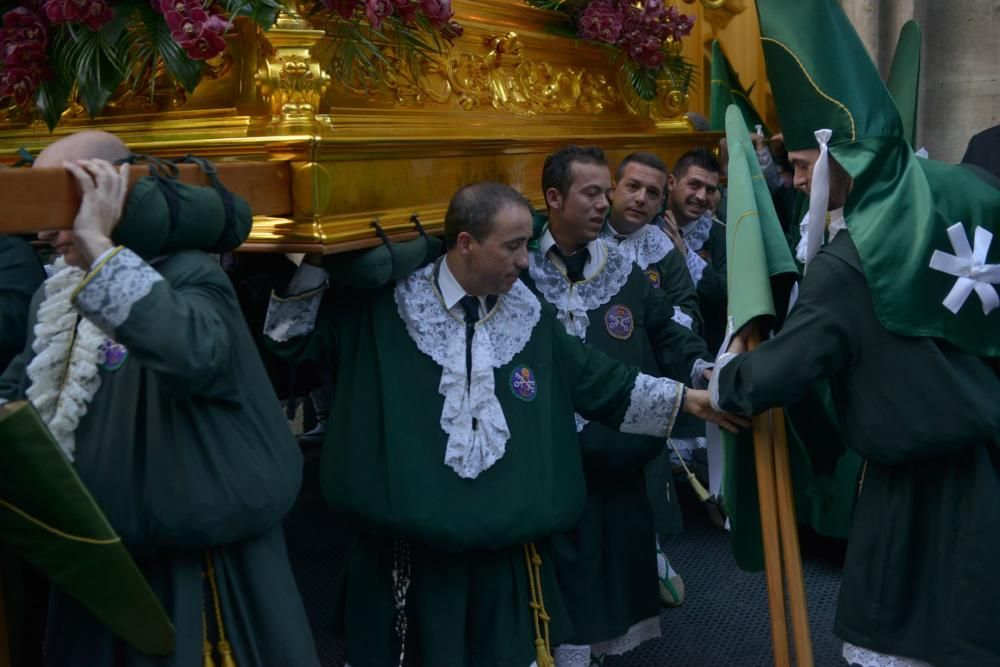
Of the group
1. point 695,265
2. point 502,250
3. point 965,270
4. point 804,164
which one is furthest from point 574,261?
point 695,265

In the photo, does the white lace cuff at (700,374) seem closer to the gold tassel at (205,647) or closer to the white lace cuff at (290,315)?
the white lace cuff at (290,315)

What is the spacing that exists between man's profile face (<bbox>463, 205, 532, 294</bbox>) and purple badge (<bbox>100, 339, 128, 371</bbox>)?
0.91m

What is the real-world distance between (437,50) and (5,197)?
60.3 inches

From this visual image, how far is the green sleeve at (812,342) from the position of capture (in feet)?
7.58

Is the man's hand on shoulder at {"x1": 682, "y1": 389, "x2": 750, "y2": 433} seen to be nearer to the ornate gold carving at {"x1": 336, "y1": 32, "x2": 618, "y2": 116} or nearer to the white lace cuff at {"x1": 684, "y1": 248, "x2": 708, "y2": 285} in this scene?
the ornate gold carving at {"x1": 336, "y1": 32, "x2": 618, "y2": 116}

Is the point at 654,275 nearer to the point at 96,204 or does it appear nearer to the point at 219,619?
the point at 219,619

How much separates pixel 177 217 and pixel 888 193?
1.52 metres

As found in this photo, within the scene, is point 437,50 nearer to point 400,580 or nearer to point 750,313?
point 750,313

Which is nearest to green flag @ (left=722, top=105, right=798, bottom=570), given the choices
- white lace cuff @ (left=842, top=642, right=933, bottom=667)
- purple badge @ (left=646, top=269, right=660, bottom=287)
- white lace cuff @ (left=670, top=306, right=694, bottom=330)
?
white lace cuff @ (left=842, top=642, right=933, bottom=667)

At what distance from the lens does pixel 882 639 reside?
7.74ft

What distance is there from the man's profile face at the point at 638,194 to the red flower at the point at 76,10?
186 centimetres

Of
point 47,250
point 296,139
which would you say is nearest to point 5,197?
point 296,139

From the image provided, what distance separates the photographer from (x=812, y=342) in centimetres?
231

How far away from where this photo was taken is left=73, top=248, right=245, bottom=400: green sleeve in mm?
1698
